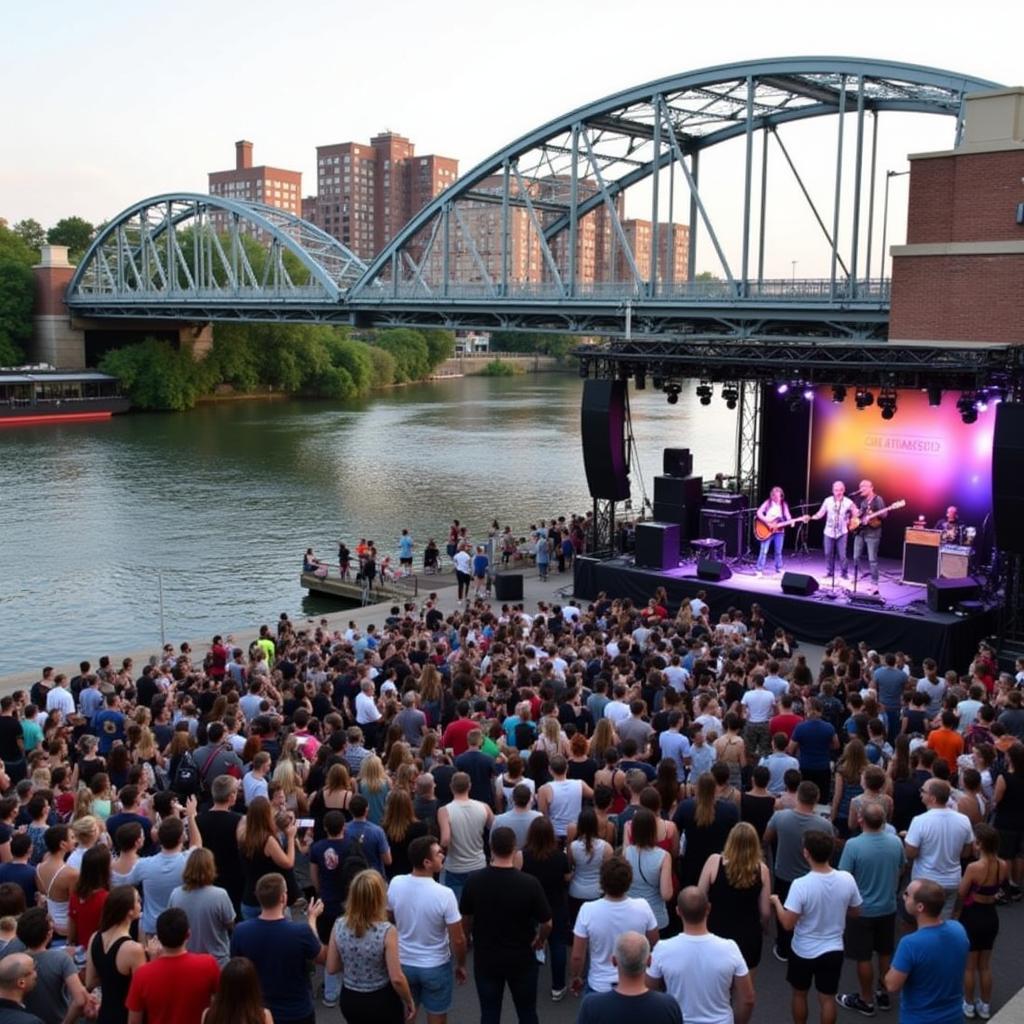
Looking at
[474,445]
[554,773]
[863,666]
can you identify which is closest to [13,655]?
[863,666]

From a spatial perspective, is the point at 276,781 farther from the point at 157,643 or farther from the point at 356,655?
the point at 157,643

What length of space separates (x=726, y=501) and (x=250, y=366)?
70763 mm

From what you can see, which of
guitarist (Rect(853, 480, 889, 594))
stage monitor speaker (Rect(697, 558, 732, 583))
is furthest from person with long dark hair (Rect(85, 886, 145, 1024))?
guitarist (Rect(853, 480, 889, 594))

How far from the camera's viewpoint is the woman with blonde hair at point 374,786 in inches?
296

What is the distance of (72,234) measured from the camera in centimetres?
12119

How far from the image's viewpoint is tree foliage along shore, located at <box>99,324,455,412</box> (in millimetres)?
79062

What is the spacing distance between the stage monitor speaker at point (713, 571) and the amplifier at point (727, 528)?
1.38m

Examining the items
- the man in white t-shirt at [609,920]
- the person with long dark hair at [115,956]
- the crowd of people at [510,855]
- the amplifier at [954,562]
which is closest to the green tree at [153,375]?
the amplifier at [954,562]

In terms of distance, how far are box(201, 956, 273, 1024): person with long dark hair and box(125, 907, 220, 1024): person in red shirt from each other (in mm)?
352

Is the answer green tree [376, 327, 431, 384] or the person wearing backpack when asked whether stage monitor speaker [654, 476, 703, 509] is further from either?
green tree [376, 327, 431, 384]

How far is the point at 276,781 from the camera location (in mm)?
7730

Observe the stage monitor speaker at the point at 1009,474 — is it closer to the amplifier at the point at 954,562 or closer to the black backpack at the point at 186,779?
the amplifier at the point at 954,562

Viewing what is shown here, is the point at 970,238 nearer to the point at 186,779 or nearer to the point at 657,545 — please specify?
the point at 657,545

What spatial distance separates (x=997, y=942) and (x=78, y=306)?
3459 inches
